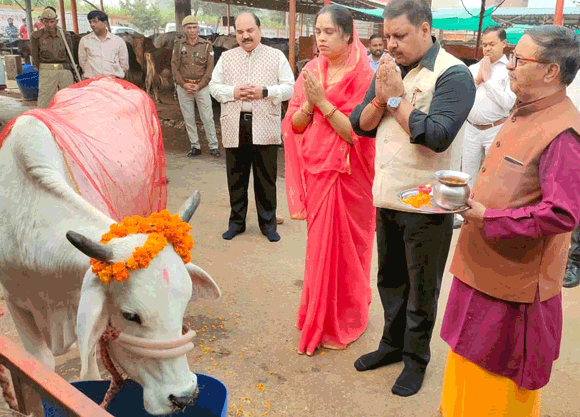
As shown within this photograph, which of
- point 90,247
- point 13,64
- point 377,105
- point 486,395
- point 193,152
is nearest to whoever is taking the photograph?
point 90,247

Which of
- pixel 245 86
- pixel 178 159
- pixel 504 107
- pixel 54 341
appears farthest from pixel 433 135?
pixel 178 159

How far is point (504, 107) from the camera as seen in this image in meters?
4.57

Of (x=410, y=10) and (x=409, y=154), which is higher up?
(x=410, y=10)

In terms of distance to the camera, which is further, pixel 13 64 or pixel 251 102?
pixel 13 64

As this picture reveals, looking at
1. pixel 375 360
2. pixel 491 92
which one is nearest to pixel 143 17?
pixel 491 92

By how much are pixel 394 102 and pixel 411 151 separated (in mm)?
260

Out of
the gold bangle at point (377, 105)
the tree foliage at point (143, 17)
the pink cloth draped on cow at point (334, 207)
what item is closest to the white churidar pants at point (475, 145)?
the pink cloth draped on cow at point (334, 207)

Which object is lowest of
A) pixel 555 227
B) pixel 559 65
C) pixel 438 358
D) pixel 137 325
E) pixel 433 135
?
pixel 438 358

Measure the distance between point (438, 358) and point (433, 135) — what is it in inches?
59.2

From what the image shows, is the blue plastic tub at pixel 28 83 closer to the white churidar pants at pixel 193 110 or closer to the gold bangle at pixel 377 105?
the white churidar pants at pixel 193 110

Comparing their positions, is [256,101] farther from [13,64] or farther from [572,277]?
[13,64]

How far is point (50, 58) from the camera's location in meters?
7.37

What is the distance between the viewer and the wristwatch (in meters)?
2.20

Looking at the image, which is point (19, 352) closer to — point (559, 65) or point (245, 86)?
point (559, 65)
